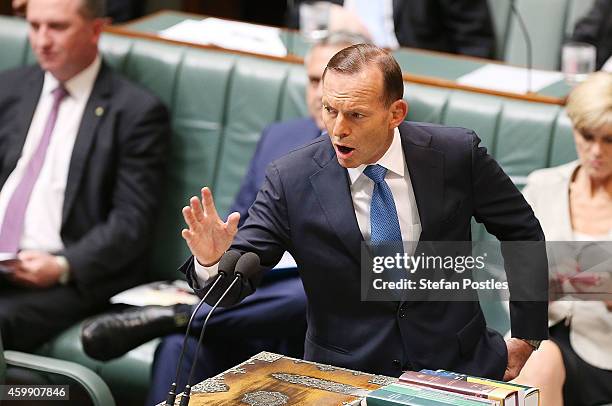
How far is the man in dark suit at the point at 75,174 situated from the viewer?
3.90m

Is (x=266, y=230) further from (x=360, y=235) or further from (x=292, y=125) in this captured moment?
(x=292, y=125)

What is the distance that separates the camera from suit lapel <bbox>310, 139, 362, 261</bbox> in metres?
2.58

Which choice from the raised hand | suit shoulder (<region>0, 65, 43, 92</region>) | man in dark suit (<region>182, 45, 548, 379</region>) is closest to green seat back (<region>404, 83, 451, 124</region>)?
man in dark suit (<region>182, 45, 548, 379</region>)

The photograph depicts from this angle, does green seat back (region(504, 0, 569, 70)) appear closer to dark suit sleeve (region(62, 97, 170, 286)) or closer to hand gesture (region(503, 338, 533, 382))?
dark suit sleeve (region(62, 97, 170, 286))

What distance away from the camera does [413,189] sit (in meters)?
2.63

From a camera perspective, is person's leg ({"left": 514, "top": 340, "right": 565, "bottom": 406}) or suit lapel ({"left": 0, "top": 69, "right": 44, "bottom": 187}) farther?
suit lapel ({"left": 0, "top": 69, "right": 44, "bottom": 187})

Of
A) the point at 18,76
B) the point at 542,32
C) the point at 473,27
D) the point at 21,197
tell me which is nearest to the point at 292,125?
the point at 21,197

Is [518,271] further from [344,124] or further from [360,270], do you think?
[344,124]

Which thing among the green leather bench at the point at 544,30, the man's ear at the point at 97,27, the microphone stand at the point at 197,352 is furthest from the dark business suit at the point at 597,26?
the microphone stand at the point at 197,352

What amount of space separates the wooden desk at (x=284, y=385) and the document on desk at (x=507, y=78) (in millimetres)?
1679

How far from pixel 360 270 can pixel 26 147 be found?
185 cm

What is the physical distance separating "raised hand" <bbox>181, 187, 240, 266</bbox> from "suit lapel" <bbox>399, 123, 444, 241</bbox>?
0.43 meters

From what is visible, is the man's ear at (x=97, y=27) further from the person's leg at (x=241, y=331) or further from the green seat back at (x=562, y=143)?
the green seat back at (x=562, y=143)

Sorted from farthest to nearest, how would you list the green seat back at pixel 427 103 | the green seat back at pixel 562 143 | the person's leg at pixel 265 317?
the green seat back at pixel 427 103 < the green seat back at pixel 562 143 < the person's leg at pixel 265 317
